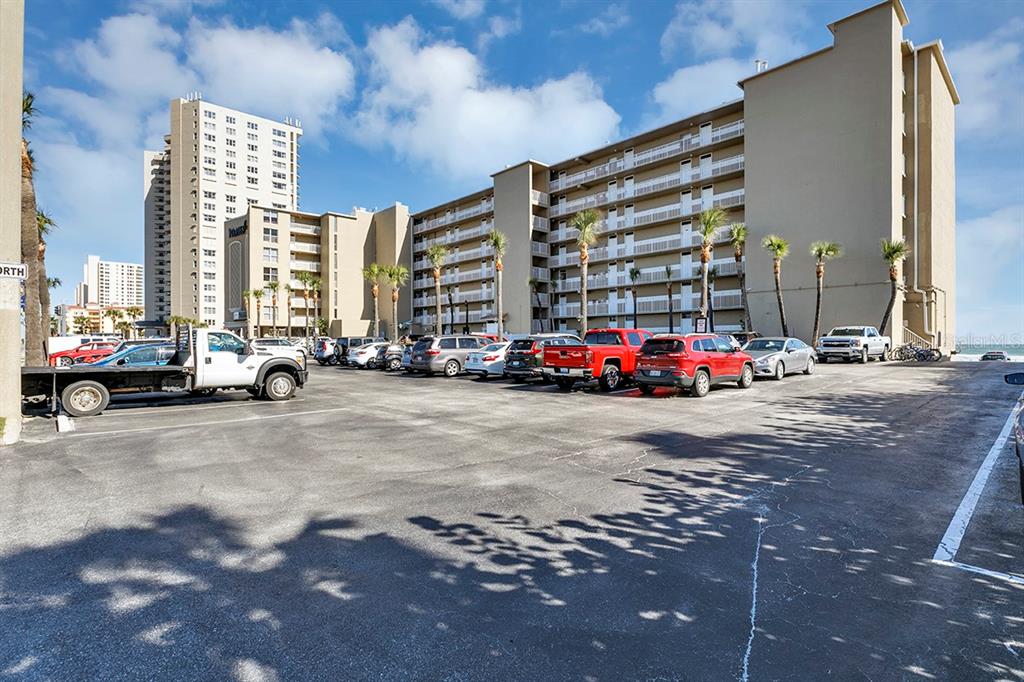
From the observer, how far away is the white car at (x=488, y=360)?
2161cm

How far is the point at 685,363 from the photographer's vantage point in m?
14.1

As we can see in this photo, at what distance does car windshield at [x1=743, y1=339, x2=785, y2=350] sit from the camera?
64.0 ft

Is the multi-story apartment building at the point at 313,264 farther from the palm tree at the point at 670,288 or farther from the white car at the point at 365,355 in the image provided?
the white car at the point at 365,355

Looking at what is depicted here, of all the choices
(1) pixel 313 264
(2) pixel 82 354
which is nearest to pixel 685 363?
(2) pixel 82 354

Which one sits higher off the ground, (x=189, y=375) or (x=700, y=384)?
(x=189, y=375)

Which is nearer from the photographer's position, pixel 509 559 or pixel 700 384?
pixel 509 559

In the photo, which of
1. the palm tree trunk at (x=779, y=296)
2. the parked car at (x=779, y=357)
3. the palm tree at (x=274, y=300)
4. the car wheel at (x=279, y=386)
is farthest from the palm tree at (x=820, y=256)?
the palm tree at (x=274, y=300)

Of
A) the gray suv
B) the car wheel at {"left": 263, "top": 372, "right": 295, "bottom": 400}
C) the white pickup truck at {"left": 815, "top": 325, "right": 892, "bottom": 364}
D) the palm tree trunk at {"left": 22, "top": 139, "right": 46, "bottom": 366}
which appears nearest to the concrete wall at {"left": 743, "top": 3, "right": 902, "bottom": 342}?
the white pickup truck at {"left": 815, "top": 325, "right": 892, "bottom": 364}

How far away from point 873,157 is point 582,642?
145 feet

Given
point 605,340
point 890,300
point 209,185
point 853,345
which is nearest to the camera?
point 605,340

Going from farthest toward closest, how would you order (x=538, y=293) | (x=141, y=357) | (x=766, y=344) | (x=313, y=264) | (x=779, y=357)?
(x=313, y=264) < (x=538, y=293) < (x=766, y=344) < (x=779, y=357) < (x=141, y=357)

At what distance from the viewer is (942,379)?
18.3 meters

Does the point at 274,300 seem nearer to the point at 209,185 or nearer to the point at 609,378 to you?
the point at 209,185

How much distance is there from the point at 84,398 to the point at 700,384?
15.7 meters
